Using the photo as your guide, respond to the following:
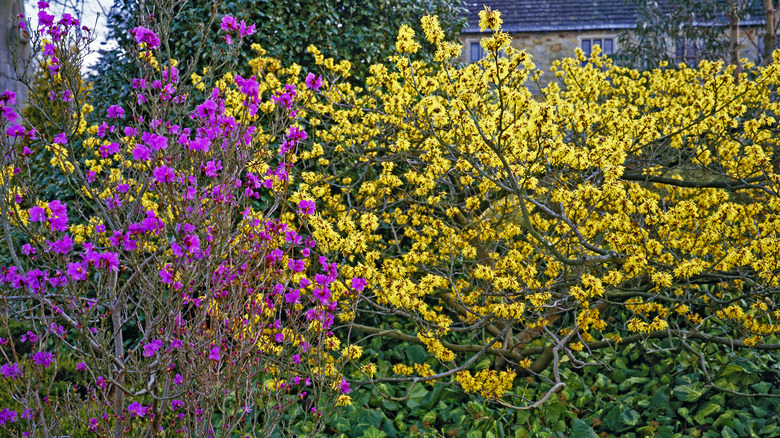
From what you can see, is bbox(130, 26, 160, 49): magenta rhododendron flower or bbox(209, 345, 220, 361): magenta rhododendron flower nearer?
bbox(209, 345, 220, 361): magenta rhododendron flower

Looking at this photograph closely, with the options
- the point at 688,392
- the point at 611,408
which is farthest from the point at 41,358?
the point at 688,392

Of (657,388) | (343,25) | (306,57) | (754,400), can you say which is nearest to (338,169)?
(306,57)

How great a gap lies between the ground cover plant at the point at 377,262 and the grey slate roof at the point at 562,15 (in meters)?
10.8

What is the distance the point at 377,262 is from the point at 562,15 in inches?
506

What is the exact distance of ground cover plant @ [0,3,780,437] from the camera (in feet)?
8.46

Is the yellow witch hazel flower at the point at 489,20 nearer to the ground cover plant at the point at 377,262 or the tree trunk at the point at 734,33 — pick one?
the ground cover plant at the point at 377,262

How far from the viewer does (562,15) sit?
16.0m

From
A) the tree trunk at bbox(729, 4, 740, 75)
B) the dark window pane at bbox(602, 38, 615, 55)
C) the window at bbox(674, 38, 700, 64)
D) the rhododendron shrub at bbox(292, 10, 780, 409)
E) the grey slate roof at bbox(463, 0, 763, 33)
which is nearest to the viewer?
the rhododendron shrub at bbox(292, 10, 780, 409)

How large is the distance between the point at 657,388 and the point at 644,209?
1698 millimetres

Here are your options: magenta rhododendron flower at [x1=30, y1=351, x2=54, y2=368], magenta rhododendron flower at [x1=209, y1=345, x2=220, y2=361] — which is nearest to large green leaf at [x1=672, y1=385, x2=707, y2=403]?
magenta rhododendron flower at [x1=209, y1=345, x2=220, y2=361]

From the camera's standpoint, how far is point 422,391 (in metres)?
4.58

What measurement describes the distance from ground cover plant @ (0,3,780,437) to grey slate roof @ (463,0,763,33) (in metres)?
10.8

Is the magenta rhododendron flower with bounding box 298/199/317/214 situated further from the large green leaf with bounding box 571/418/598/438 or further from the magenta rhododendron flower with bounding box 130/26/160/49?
the large green leaf with bounding box 571/418/598/438

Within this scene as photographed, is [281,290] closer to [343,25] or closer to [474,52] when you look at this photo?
[343,25]
